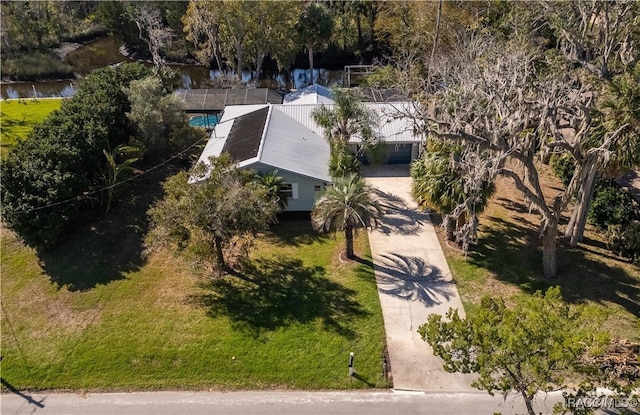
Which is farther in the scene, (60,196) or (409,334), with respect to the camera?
(60,196)

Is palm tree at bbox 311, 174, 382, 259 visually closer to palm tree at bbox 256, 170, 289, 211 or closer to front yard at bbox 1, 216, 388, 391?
front yard at bbox 1, 216, 388, 391

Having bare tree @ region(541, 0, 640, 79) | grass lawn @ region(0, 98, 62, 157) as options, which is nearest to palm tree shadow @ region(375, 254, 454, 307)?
bare tree @ region(541, 0, 640, 79)

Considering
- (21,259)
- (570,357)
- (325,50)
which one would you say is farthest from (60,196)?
(325,50)

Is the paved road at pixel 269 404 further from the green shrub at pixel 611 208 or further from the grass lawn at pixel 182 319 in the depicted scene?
the green shrub at pixel 611 208

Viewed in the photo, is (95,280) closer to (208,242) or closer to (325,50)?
(208,242)

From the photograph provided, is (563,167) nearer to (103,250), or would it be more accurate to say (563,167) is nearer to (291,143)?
(291,143)
